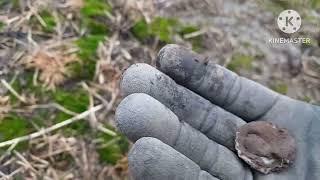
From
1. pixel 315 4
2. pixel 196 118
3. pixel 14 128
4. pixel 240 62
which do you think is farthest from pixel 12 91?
pixel 315 4

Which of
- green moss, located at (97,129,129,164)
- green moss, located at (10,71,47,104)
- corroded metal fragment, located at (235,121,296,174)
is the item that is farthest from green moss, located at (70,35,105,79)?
corroded metal fragment, located at (235,121,296,174)

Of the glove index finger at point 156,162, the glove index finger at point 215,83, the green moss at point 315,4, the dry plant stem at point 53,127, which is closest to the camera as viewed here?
the glove index finger at point 156,162

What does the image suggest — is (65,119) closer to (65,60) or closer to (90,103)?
(90,103)

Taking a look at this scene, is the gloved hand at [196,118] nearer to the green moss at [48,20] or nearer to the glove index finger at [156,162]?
the glove index finger at [156,162]

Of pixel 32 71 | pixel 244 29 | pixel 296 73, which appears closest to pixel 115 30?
pixel 32 71

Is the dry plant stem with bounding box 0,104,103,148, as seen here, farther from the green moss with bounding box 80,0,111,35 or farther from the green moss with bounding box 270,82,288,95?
the green moss with bounding box 270,82,288,95

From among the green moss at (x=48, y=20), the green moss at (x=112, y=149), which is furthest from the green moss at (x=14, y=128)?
the green moss at (x=48, y=20)

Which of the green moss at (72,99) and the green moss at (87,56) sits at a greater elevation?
the green moss at (87,56)
